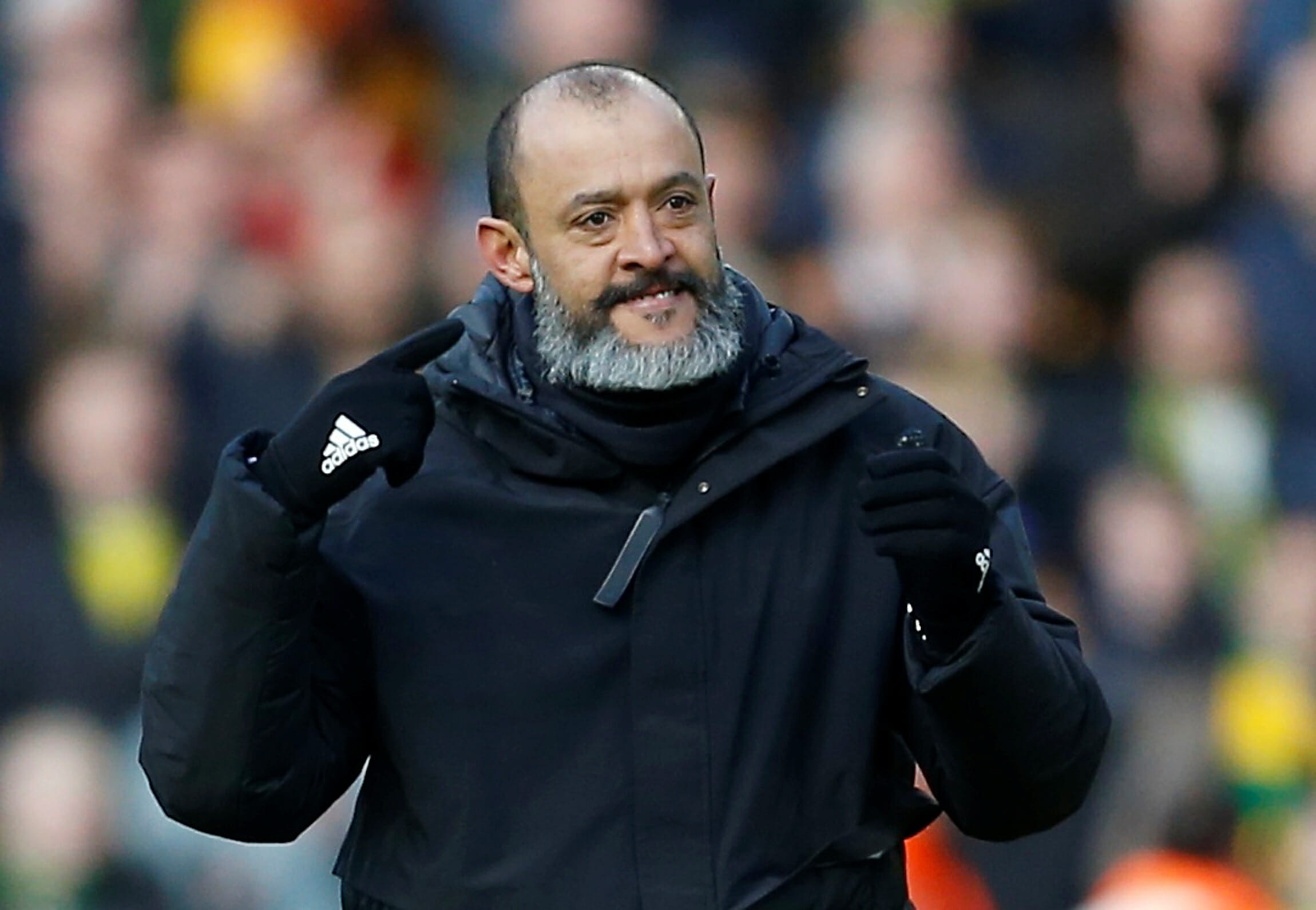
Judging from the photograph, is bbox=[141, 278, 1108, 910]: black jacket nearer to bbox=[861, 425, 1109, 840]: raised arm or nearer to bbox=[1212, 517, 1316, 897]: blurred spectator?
bbox=[861, 425, 1109, 840]: raised arm

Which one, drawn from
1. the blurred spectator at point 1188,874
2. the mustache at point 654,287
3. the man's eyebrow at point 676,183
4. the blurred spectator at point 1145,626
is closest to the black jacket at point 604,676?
the mustache at point 654,287

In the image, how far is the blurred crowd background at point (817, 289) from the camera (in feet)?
22.2

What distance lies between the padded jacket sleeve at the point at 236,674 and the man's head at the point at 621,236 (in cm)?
44

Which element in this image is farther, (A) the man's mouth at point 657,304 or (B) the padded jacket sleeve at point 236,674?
(A) the man's mouth at point 657,304

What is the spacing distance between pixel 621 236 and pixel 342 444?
470mm

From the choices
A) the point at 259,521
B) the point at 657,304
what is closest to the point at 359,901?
the point at 259,521

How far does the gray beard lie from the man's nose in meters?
0.07

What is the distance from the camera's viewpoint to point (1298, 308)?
764 cm

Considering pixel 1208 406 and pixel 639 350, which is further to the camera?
pixel 1208 406

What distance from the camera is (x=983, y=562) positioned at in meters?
3.33

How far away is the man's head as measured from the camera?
3.57m

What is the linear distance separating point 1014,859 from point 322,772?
10.5 ft

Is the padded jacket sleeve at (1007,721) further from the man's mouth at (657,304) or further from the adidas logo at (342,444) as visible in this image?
the adidas logo at (342,444)

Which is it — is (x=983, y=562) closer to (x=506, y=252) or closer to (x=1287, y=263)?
(x=506, y=252)
